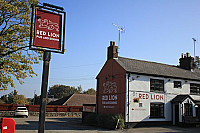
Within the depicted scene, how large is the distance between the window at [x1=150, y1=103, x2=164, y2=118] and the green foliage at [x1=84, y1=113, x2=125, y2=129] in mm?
4051

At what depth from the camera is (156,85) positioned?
24781 mm

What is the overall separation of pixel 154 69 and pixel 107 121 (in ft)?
27.1

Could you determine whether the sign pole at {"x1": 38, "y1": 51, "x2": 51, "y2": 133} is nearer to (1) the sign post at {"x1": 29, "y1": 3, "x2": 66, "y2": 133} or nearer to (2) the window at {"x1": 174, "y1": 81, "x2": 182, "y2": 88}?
(1) the sign post at {"x1": 29, "y1": 3, "x2": 66, "y2": 133}

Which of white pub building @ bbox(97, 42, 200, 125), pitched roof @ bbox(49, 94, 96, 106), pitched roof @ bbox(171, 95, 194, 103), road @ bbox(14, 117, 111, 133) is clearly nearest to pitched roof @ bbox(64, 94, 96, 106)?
pitched roof @ bbox(49, 94, 96, 106)

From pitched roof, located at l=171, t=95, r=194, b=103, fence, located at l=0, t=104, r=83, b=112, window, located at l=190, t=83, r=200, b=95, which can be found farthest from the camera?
fence, located at l=0, t=104, r=83, b=112

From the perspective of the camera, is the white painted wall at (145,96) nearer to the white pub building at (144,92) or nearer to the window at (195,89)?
the white pub building at (144,92)

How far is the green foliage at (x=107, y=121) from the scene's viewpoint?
21.0 metres

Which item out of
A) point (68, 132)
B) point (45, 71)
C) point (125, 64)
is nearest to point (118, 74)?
point (125, 64)

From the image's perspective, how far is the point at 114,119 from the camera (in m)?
21.0

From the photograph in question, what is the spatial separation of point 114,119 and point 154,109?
537 cm

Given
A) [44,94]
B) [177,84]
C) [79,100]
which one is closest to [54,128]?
[44,94]

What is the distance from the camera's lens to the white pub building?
22.8 meters

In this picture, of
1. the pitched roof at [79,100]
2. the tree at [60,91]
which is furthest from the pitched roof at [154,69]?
the tree at [60,91]

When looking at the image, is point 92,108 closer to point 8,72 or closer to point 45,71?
point 8,72
